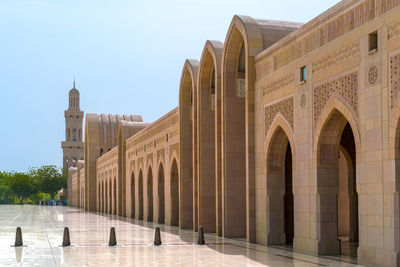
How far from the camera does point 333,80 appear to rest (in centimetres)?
1261

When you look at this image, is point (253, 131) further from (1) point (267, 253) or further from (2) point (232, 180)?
(1) point (267, 253)

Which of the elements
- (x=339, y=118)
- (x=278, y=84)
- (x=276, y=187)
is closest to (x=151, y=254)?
(x=276, y=187)

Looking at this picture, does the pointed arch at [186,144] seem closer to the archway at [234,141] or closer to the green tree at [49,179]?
the archway at [234,141]

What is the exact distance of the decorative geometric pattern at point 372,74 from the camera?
36.2 ft

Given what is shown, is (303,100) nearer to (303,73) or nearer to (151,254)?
(303,73)

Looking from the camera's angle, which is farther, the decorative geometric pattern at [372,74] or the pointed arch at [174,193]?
the pointed arch at [174,193]

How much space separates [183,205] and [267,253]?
1022 centimetres

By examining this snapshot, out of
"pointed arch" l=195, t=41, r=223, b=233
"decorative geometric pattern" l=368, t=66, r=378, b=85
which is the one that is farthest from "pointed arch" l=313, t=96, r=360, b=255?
"pointed arch" l=195, t=41, r=223, b=233

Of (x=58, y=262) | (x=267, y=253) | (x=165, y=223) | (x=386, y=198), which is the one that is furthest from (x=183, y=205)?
(x=386, y=198)

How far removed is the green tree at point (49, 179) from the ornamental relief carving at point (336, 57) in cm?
9595

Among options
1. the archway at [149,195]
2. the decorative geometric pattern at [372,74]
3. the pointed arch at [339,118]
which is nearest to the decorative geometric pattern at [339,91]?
the pointed arch at [339,118]

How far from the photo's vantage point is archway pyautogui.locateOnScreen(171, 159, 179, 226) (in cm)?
2611

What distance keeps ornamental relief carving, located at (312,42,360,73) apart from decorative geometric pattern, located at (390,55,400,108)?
1.28m

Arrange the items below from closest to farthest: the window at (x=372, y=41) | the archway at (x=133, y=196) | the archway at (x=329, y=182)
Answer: the window at (x=372, y=41) < the archway at (x=329, y=182) < the archway at (x=133, y=196)
